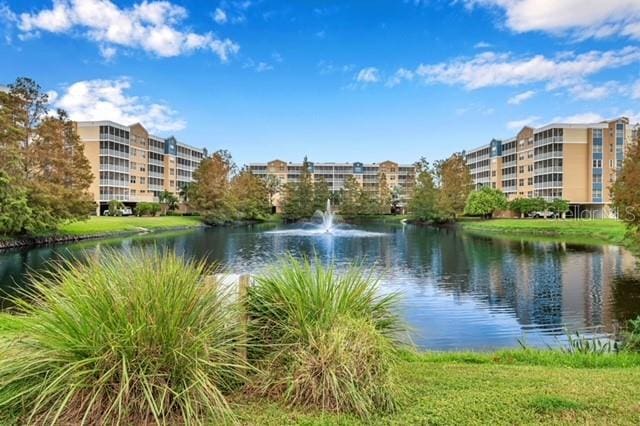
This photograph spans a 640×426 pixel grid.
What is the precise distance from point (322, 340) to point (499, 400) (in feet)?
5.87

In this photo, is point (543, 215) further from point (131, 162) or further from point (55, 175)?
point (131, 162)

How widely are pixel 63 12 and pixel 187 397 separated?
1087 inches

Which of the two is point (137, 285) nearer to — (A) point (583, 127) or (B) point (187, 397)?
Result: (B) point (187, 397)

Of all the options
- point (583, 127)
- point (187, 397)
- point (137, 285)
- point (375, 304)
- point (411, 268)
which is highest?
point (583, 127)

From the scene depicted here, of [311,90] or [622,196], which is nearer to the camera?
[622,196]

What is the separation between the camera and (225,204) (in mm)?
76500

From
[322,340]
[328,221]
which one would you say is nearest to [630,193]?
[322,340]

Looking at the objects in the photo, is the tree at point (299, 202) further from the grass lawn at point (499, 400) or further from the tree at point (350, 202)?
the grass lawn at point (499, 400)

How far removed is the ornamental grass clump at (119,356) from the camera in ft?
14.2

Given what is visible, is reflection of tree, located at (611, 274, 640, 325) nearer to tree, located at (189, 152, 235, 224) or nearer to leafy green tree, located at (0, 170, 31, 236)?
leafy green tree, located at (0, 170, 31, 236)

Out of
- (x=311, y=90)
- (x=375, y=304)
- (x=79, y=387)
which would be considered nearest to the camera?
(x=79, y=387)

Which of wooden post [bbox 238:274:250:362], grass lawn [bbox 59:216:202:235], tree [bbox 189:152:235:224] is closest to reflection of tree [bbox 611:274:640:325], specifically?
wooden post [bbox 238:274:250:362]

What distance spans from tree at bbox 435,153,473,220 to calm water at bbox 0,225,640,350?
3639 centimetres

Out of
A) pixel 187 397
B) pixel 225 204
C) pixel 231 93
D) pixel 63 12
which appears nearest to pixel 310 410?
pixel 187 397
